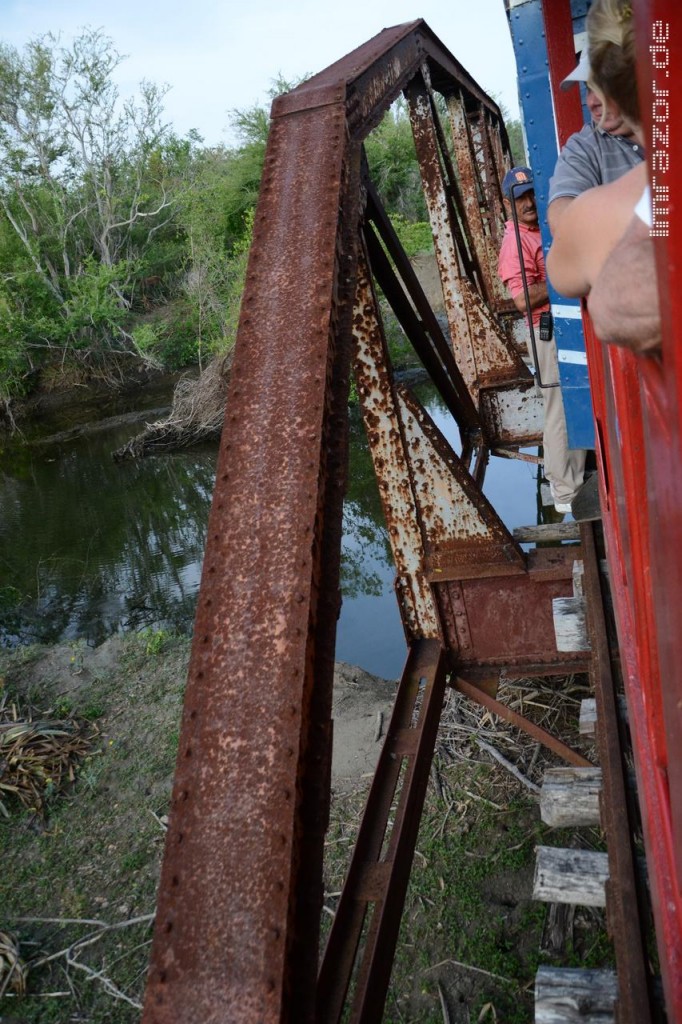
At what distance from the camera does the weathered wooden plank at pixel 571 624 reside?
356cm

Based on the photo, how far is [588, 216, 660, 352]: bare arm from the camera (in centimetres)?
77

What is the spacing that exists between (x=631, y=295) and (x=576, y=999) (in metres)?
1.83

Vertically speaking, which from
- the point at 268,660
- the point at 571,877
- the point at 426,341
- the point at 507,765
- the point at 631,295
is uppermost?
the point at 426,341

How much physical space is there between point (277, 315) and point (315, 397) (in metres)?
0.30

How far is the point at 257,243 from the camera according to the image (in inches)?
85.0

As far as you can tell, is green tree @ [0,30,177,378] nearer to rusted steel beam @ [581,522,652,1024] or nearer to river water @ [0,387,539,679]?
river water @ [0,387,539,679]

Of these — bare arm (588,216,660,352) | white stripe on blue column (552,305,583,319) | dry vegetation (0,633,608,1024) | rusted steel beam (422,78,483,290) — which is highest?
rusted steel beam (422,78,483,290)

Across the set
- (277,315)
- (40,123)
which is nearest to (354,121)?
(277,315)

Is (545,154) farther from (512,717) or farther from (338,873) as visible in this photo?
(338,873)

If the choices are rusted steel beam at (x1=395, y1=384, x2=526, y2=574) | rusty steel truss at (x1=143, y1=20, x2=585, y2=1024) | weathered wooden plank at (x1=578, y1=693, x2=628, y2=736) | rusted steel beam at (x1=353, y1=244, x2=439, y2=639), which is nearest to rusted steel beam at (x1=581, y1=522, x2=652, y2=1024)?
weathered wooden plank at (x1=578, y1=693, x2=628, y2=736)

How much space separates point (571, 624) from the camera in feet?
11.8

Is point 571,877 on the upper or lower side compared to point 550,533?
lower

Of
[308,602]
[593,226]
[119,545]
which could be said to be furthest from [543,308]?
[119,545]

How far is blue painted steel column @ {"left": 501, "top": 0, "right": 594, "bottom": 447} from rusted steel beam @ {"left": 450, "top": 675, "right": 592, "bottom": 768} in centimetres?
137
